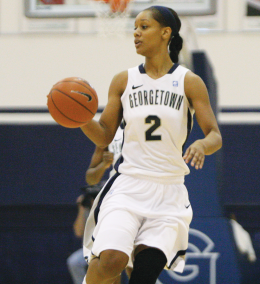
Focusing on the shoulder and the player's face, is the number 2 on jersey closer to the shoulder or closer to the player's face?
the shoulder

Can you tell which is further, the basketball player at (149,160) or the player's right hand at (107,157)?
the player's right hand at (107,157)

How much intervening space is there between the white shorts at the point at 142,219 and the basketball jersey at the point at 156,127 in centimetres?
7

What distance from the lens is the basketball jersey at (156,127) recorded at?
257 centimetres

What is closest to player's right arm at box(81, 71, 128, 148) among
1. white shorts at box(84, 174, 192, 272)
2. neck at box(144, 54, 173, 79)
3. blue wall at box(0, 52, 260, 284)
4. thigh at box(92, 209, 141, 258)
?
neck at box(144, 54, 173, 79)

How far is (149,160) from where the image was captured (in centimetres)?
256

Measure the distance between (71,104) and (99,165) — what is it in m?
1.45

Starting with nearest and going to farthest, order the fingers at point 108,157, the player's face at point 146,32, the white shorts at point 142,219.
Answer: the white shorts at point 142,219 < the player's face at point 146,32 < the fingers at point 108,157

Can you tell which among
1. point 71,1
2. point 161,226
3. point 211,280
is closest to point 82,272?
point 211,280

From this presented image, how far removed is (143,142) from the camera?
8.47 ft

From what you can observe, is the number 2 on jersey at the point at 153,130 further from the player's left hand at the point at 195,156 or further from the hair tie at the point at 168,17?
the hair tie at the point at 168,17

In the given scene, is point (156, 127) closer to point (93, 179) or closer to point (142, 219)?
point (142, 219)

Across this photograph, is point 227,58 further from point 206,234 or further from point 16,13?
point 206,234

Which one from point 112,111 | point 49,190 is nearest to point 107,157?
point 112,111

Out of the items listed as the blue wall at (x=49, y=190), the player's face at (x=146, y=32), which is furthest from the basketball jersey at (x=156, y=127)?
the blue wall at (x=49, y=190)
